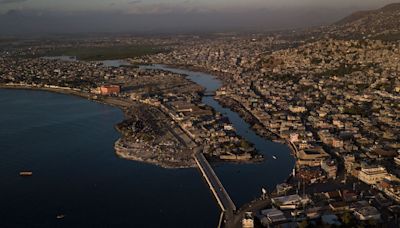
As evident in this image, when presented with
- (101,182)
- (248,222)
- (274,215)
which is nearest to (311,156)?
(274,215)

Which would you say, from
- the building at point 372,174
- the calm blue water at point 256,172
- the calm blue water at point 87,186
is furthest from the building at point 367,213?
the calm blue water at point 87,186

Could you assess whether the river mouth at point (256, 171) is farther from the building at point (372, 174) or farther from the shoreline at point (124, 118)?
the building at point (372, 174)

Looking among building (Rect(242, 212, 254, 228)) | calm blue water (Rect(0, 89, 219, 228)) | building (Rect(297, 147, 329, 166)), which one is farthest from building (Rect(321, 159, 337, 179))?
building (Rect(242, 212, 254, 228))

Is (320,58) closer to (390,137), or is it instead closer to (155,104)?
(155,104)

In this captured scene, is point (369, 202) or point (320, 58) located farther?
point (320, 58)

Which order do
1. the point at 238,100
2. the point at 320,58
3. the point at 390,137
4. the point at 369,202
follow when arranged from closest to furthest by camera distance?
the point at 369,202 < the point at 390,137 < the point at 238,100 < the point at 320,58

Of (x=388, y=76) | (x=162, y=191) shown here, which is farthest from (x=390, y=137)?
(x=388, y=76)

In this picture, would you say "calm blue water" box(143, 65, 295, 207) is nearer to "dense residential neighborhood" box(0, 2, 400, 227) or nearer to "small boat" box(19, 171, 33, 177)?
"dense residential neighborhood" box(0, 2, 400, 227)
